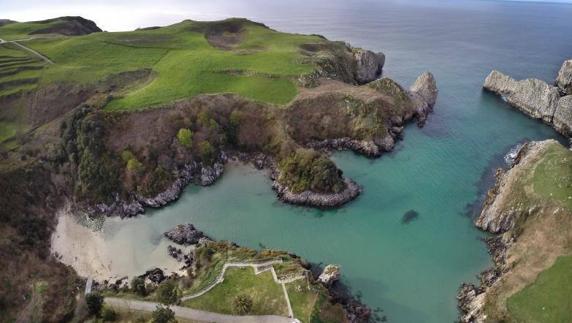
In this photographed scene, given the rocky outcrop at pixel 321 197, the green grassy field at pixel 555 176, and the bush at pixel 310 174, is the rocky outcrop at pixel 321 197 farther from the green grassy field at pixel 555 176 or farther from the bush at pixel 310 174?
the green grassy field at pixel 555 176

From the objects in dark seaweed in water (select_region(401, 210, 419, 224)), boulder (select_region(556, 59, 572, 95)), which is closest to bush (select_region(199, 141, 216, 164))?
dark seaweed in water (select_region(401, 210, 419, 224))

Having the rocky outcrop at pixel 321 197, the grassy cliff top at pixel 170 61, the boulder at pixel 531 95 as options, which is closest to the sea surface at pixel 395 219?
the rocky outcrop at pixel 321 197

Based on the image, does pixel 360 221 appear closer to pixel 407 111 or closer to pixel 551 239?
pixel 551 239

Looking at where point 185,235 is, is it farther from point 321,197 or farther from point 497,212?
point 497,212

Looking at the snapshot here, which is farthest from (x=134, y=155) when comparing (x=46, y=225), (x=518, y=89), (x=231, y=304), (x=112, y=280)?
(x=518, y=89)

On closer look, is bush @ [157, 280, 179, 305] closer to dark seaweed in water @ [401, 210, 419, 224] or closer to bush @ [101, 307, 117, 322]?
bush @ [101, 307, 117, 322]
